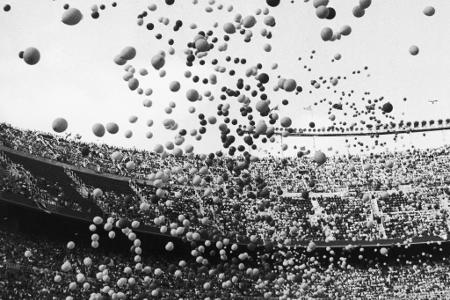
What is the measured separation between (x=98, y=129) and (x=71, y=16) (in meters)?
Answer: 1.84

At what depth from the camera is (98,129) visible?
7531 millimetres

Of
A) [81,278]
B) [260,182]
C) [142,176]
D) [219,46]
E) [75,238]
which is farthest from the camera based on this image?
[142,176]

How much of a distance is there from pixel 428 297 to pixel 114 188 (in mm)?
13986

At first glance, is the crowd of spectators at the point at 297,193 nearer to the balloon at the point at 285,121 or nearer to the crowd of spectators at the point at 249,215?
the crowd of spectators at the point at 249,215

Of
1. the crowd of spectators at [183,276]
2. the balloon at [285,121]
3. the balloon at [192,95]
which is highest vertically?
the balloon at [285,121]

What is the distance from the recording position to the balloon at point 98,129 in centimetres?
754

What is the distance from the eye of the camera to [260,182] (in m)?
9.43

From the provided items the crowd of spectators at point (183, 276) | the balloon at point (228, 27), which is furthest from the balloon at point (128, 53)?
the crowd of spectators at point (183, 276)

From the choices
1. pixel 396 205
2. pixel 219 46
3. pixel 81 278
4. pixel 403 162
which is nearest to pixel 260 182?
pixel 219 46

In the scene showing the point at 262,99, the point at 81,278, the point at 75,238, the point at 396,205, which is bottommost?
the point at 75,238

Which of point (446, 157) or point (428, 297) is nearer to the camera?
point (428, 297)

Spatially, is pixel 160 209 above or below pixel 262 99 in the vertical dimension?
below

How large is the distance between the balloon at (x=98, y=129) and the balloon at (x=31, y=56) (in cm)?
161

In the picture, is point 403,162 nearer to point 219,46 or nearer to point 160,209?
point 160,209
